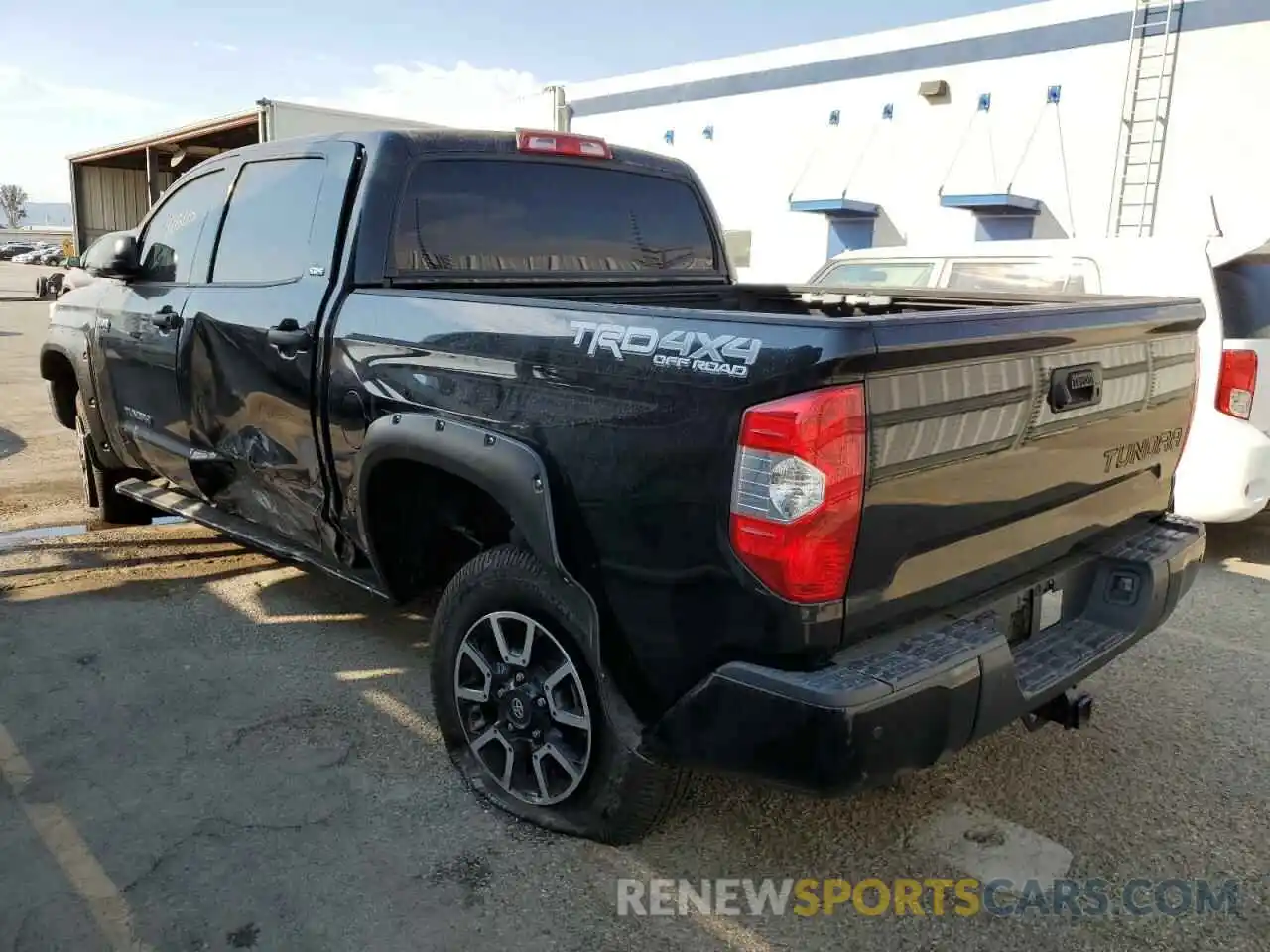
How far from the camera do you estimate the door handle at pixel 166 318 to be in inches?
169

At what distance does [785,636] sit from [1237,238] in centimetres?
428

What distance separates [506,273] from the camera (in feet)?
12.3

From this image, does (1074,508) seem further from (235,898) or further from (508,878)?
(235,898)

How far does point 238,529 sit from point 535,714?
6.54 ft

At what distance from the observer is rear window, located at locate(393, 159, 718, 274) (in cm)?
357

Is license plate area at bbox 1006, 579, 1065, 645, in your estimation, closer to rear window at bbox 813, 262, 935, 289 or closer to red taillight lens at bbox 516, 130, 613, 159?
red taillight lens at bbox 516, 130, 613, 159

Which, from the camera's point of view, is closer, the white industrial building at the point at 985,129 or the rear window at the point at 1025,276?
the rear window at the point at 1025,276

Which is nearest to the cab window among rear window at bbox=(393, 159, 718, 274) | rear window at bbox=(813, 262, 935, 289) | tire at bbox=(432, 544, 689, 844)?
rear window at bbox=(393, 159, 718, 274)

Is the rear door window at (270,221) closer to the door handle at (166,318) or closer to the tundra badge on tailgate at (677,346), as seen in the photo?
the door handle at (166,318)

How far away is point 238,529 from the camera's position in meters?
4.26

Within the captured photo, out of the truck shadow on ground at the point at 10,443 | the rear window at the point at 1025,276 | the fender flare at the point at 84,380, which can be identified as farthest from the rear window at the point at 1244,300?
the truck shadow on ground at the point at 10,443

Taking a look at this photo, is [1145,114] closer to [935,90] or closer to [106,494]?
[935,90]

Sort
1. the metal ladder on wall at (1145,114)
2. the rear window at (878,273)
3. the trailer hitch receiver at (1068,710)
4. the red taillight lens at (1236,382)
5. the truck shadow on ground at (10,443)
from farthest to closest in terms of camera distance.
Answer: the metal ladder on wall at (1145,114) < the truck shadow on ground at (10,443) < the rear window at (878,273) < the red taillight lens at (1236,382) < the trailer hitch receiver at (1068,710)

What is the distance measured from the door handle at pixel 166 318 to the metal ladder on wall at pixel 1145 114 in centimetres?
1185
